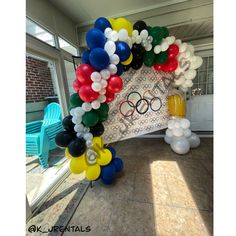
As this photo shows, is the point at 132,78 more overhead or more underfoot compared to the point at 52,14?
more underfoot

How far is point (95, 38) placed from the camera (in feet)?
4.16

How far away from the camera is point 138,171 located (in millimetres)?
1986

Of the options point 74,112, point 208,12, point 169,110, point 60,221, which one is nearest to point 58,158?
point 60,221

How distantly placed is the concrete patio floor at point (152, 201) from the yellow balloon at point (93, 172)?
254mm

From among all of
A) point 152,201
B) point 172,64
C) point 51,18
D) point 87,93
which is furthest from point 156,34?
point 152,201

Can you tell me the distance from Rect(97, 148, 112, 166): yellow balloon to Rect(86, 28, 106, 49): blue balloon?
47.0 inches

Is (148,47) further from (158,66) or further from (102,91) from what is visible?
(102,91)

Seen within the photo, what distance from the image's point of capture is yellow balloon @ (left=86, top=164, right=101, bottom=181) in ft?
5.11

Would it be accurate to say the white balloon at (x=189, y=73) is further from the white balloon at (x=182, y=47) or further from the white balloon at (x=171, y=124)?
the white balloon at (x=171, y=124)

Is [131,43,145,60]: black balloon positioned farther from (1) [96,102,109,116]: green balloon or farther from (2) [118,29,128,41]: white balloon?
(1) [96,102,109,116]: green balloon

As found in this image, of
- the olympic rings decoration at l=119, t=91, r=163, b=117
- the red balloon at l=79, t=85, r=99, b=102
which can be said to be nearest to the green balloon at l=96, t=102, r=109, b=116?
the red balloon at l=79, t=85, r=99, b=102
